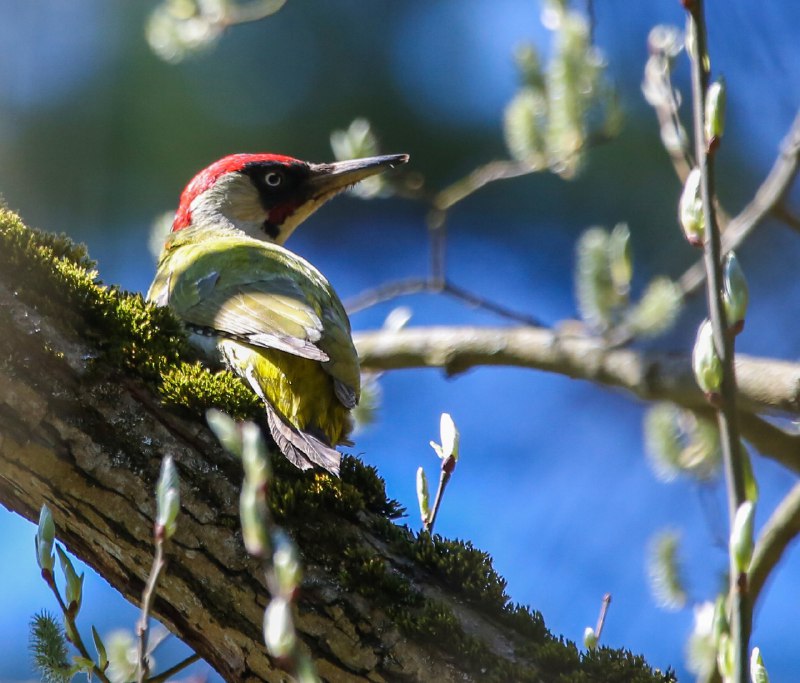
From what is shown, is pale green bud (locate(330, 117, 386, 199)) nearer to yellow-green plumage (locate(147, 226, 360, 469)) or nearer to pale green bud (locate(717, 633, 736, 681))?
yellow-green plumage (locate(147, 226, 360, 469))

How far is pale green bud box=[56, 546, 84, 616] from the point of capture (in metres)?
1.72

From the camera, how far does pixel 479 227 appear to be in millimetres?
11203

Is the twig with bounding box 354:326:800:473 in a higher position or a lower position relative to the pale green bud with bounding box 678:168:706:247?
higher

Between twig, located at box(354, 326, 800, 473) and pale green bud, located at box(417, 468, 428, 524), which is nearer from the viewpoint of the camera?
pale green bud, located at box(417, 468, 428, 524)

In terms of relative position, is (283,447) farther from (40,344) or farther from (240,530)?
(40,344)

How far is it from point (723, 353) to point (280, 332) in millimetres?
1911

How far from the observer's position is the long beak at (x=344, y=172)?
15.5ft

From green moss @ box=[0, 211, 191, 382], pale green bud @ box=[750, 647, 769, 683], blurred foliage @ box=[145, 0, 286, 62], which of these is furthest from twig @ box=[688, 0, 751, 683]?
blurred foliage @ box=[145, 0, 286, 62]

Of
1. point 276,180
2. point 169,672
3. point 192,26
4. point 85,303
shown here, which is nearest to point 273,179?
point 276,180

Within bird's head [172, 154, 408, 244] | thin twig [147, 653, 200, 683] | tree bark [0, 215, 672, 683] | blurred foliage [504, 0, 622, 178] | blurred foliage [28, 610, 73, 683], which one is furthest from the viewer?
bird's head [172, 154, 408, 244]

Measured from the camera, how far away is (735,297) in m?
1.43

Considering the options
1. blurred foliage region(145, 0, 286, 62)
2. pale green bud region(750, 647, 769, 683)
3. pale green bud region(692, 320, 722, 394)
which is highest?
blurred foliage region(145, 0, 286, 62)

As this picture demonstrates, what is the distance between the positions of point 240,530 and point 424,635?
0.45 metres

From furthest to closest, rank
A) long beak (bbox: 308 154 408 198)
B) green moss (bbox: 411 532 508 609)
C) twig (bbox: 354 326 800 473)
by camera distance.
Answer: long beak (bbox: 308 154 408 198) < twig (bbox: 354 326 800 473) < green moss (bbox: 411 532 508 609)
